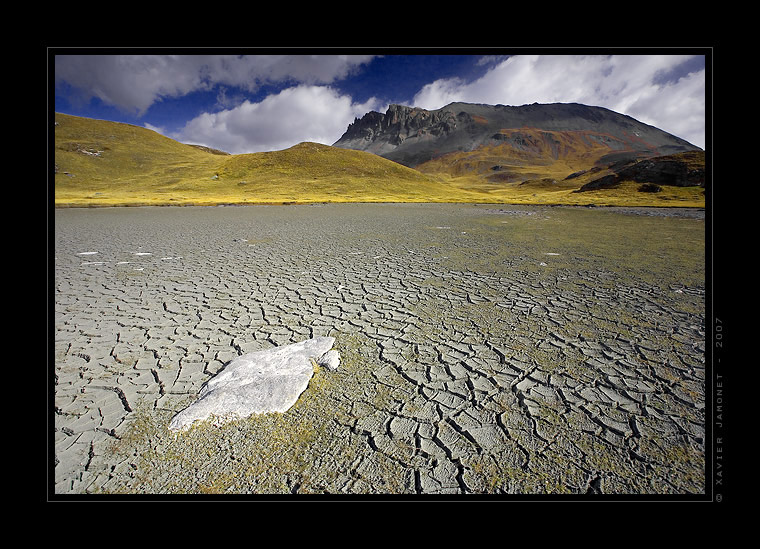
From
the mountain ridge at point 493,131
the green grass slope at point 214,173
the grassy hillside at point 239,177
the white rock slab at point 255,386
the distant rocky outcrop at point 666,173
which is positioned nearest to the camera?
the white rock slab at point 255,386

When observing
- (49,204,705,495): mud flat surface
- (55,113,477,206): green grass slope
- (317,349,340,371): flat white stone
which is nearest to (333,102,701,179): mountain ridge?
(55,113,477,206): green grass slope

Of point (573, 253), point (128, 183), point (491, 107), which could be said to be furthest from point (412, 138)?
point (573, 253)

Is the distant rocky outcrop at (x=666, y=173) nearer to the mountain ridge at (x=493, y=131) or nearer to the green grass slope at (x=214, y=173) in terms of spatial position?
the green grass slope at (x=214, y=173)

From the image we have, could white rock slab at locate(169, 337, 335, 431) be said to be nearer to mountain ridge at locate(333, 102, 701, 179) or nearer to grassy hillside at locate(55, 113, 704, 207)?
grassy hillside at locate(55, 113, 704, 207)

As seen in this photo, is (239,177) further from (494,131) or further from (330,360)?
(494,131)

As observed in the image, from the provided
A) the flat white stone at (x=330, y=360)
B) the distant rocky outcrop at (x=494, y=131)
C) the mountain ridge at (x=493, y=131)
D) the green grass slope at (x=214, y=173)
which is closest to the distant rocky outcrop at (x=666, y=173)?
the green grass slope at (x=214, y=173)

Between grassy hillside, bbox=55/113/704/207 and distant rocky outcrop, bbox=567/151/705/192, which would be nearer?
distant rocky outcrop, bbox=567/151/705/192
